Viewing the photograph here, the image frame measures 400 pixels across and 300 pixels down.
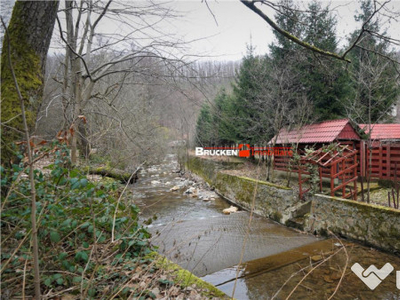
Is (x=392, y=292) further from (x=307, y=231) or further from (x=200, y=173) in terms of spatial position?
(x=200, y=173)

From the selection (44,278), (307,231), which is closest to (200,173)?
(307,231)

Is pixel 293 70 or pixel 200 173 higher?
pixel 293 70

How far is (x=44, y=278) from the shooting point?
180cm

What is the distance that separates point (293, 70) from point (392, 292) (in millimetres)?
10239

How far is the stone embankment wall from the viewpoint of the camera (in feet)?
17.3
